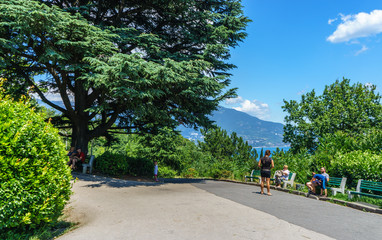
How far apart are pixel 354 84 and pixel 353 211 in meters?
31.1

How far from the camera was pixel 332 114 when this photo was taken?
31.0 m

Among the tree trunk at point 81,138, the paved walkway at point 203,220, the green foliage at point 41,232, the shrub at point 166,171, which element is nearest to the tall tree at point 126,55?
the tree trunk at point 81,138

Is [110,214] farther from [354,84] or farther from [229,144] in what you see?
[229,144]

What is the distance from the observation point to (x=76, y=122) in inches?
584

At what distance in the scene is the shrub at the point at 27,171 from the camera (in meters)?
4.09

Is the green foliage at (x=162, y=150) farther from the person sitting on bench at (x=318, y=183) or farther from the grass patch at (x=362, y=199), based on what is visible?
the grass patch at (x=362, y=199)

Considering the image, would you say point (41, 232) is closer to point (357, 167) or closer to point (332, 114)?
point (357, 167)

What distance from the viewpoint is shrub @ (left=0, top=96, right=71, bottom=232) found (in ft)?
13.4

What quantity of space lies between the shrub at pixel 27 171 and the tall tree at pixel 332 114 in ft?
99.0

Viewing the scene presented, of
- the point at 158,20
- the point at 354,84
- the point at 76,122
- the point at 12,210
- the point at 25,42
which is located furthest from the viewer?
the point at 354,84

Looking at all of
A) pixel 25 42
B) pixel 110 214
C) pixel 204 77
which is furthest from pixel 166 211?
pixel 25 42

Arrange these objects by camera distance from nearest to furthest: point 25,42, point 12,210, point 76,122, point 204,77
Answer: point 12,210, point 25,42, point 204,77, point 76,122

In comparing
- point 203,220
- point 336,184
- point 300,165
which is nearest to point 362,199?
point 336,184

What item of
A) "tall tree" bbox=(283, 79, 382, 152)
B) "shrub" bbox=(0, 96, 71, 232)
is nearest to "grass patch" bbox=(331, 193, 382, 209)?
"shrub" bbox=(0, 96, 71, 232)
